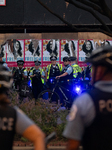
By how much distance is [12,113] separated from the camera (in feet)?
8.61

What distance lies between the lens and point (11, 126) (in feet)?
8.56

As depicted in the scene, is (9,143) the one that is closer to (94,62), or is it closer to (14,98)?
(94,62)

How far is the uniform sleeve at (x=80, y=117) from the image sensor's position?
2561mm

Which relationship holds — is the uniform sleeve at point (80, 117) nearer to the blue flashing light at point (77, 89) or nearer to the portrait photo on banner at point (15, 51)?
the blue flashing light at point (77, 89)

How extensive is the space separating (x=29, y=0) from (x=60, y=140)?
1492 centimetres

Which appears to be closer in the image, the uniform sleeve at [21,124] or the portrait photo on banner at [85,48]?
the uniform sleeve at [21,124]

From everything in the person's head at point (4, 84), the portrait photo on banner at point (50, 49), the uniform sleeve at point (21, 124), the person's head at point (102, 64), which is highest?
the portrait photo on banner at point (50, 49)

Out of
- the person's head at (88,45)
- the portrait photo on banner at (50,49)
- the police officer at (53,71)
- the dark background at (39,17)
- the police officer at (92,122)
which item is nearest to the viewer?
the police officer at (92,122)

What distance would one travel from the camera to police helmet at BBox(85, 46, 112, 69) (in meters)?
2.73

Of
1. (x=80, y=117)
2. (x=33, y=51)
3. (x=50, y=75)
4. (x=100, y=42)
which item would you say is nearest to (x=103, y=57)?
(x=80, y=117)

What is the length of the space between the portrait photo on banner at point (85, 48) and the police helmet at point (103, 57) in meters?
15.1

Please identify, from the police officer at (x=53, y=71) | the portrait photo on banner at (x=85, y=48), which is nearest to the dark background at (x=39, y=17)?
the portrait photo on banner at (x=85, y=48)

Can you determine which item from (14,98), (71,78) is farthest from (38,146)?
(71,78)

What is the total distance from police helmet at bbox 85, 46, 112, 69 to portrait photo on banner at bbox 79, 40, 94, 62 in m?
15.1
